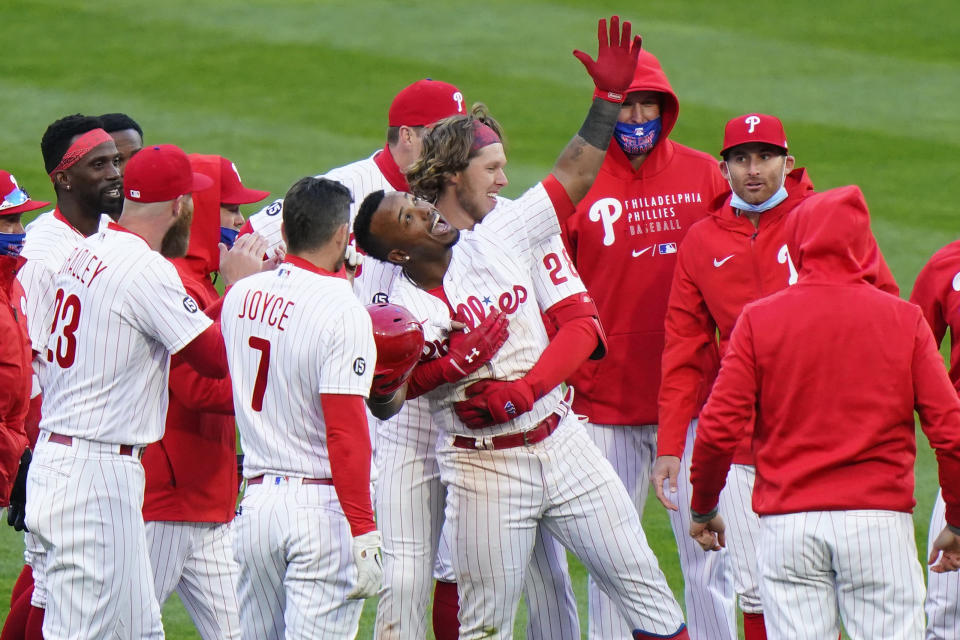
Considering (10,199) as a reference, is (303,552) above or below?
below

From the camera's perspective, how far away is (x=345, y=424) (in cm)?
399

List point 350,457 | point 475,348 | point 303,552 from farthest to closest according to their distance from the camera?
point 475,348, point 303,552, point 350,457

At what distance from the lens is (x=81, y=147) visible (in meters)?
5.47

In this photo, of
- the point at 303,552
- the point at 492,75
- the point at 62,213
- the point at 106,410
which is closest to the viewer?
the point at 303,552

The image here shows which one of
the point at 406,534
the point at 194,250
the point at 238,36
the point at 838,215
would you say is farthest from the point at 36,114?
the point at 838,215

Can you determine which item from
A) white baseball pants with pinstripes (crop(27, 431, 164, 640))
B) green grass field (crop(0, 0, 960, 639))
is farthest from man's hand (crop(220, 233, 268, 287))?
green grass field (crop(0, 0, 960, 639))

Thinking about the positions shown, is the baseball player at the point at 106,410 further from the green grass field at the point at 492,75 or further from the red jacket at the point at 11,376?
the green grass field at the point at 492,75

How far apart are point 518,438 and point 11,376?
183 cm

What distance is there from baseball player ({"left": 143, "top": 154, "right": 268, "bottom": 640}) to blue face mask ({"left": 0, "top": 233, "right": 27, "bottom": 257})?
1.87 ft

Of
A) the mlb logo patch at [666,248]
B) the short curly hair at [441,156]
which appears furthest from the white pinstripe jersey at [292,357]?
the mlb logo patch at [666,248]

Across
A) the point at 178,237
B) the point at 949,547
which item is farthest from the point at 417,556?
the point at 949,547

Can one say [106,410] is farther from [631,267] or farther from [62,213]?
[631,267]

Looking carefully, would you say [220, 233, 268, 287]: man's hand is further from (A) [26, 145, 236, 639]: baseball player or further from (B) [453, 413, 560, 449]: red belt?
(B) [453, 413, 560, 449]: red belt

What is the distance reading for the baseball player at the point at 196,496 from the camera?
4.84m
